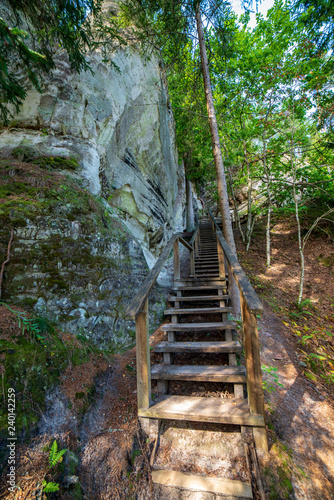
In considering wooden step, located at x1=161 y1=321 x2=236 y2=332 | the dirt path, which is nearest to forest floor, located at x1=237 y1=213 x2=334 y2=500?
the dirt path

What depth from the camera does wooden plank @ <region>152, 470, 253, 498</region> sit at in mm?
1838

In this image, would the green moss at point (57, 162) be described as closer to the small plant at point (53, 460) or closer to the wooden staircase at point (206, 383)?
the wooden staircase at point (206, 383)

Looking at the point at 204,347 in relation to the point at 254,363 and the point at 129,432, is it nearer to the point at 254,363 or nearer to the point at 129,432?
the point at 254,363

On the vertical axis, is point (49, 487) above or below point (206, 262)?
below

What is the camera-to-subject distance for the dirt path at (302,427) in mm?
1896

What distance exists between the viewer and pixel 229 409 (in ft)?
7.36

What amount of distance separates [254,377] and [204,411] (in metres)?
0.64

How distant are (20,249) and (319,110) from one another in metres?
8.55

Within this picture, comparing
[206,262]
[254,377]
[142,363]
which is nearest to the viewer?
[254,377]

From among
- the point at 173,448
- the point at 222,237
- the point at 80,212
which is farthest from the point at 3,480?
the point at 222,237

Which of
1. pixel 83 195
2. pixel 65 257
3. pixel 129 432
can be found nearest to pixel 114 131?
pixel 83 195

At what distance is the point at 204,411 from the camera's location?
2.24 metres

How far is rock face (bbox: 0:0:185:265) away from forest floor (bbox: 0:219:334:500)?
3.67m

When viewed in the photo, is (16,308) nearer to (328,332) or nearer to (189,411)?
(189,411)
